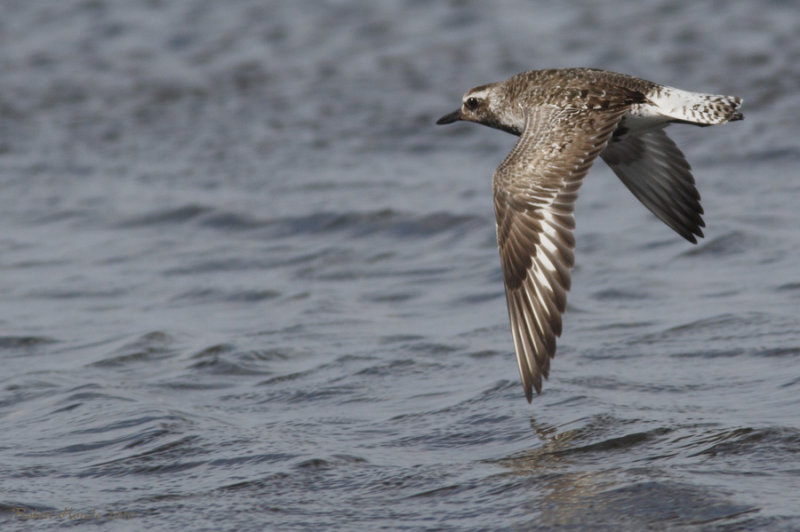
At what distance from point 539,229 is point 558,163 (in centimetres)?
40

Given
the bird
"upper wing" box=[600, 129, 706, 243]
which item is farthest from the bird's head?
"upper wing" box=[600, 129, 706, 243]

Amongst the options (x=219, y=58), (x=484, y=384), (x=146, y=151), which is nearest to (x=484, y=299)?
(x=484, y=384)

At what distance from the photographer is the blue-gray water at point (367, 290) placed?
5.46 m

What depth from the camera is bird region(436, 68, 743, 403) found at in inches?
235

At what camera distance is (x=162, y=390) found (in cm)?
704

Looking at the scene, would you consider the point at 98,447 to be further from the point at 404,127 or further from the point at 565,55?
the point at 565,55

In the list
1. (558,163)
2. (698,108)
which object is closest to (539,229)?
(558,163)

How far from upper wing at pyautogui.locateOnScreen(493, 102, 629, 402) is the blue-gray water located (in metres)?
0.45

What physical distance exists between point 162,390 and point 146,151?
19.3ft

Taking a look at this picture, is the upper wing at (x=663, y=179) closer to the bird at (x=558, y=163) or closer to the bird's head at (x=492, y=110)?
the bird at (x=558, y=163)

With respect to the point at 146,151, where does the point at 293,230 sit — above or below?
below

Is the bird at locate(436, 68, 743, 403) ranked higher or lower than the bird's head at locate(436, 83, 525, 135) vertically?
lower

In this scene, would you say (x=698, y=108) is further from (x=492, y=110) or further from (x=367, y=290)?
(x=367, y=290)

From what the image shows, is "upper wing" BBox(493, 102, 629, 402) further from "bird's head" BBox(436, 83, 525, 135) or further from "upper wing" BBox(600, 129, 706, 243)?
"upper wing" BBox(600, 129, 706, 243)
